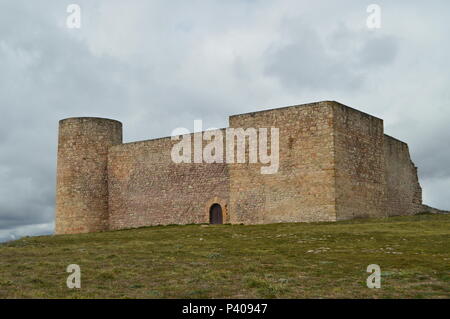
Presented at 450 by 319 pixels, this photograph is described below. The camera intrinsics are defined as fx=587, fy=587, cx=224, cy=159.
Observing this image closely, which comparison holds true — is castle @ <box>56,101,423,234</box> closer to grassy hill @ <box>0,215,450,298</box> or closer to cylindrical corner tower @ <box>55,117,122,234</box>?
cylindrical corner tower @ <box>55,117,122,234</box>

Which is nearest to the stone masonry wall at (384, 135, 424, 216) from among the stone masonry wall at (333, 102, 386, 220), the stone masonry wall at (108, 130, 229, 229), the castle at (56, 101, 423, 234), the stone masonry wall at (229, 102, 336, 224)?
the castle at (56, 101, 423, 234)

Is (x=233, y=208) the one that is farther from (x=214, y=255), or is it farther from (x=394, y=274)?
(x=394, y=274)

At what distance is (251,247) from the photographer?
58.2 ft

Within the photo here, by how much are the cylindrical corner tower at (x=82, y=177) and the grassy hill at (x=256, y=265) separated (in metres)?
10.1

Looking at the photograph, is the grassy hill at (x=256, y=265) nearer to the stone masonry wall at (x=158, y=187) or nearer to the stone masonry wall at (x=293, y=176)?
the stone masonry wall at (x=293, y=176)

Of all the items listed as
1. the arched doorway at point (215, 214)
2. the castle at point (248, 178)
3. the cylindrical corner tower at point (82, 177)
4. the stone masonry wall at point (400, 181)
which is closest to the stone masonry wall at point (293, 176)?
the castle at point (248, 178)

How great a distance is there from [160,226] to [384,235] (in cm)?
1372

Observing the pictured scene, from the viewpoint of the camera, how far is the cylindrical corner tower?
32.8m

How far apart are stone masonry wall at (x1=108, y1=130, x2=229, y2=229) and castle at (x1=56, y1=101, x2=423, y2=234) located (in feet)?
0.17

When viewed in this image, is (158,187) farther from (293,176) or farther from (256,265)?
A: (256,265)

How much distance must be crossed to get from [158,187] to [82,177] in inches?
195

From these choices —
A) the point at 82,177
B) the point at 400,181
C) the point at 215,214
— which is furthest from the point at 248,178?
the point at 82,177

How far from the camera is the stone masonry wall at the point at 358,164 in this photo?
24.7 meters

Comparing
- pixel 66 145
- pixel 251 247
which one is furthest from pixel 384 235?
pixel 66 145
